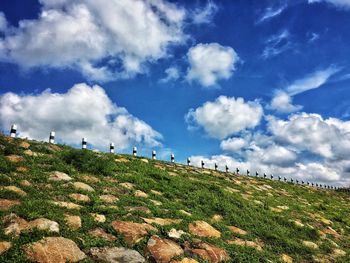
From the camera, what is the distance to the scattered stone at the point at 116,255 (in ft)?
28.4

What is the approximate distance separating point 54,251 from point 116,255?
4.76 feet

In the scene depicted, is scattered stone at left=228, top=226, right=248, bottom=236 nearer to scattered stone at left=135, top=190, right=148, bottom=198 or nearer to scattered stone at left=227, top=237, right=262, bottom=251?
scattered stone at left=227, top=237, right=262, bottom=251

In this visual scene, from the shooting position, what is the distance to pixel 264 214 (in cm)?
1702

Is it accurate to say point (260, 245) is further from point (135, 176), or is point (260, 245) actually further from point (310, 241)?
point (135, 176)

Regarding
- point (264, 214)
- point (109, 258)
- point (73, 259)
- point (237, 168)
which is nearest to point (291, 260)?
point (264, 214)

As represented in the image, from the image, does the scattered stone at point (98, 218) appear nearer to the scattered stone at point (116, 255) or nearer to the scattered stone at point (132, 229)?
the scattered stone at point (132, 229)

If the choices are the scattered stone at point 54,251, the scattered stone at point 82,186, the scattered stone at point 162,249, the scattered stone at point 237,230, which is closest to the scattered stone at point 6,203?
the scattered stone at point 54,251

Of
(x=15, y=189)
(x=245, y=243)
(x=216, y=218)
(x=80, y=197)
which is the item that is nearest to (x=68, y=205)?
(x=80, y=197)

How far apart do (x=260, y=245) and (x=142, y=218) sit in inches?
171

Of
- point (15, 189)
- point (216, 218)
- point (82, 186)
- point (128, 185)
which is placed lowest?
point (216, 218)

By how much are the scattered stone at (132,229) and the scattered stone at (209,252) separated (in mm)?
1352

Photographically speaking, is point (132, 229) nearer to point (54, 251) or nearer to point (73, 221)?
point (73, 221)

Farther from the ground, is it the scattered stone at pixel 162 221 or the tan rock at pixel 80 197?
the tan rock at pixel 80 197

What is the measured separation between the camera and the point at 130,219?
1117 centimetres
